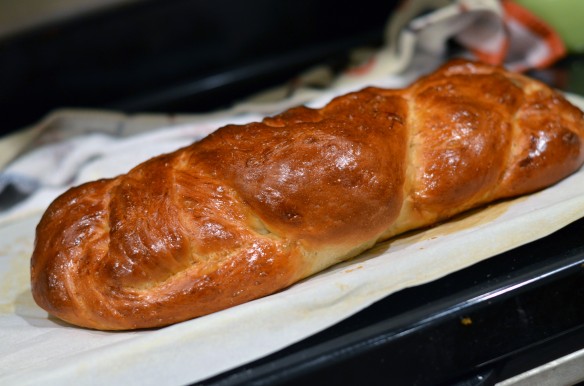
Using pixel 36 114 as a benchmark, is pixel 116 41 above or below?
above

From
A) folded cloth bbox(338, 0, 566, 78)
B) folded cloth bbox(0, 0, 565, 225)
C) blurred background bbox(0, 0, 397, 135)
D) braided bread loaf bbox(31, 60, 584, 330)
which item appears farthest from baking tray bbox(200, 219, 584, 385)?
blurred background bbox(0, 0, 397, 135)

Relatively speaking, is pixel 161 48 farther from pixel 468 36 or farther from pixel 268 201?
pixel 268 201

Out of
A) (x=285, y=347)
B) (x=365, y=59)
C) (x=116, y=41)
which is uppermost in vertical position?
(x=116, y=41)

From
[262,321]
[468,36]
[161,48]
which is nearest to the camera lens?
[262,321]

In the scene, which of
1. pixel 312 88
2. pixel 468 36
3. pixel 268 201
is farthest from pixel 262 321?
pixel 468 36

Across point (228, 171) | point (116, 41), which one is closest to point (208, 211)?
point (228, 171)

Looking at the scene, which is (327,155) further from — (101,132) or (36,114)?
(36,114)
